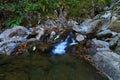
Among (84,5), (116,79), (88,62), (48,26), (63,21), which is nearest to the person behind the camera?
(116,79)

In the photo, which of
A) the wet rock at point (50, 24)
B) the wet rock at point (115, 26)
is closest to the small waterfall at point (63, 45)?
the wet rock at point (115, 26)

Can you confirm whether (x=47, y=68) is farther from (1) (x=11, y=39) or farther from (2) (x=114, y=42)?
(1) (x=11, y=39)

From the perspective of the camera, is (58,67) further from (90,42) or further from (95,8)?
(95,8)

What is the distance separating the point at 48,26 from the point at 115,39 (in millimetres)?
5240

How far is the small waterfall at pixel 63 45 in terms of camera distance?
29.0ft

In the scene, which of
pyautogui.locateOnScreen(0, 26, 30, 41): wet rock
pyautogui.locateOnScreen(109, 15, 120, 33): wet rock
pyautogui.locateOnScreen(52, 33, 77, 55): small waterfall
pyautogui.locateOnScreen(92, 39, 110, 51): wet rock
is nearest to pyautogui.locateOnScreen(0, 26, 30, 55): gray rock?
pyautogui.locateOnScreen(0, 26, 30, 41): wet rock

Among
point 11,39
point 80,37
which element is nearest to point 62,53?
point 80,37

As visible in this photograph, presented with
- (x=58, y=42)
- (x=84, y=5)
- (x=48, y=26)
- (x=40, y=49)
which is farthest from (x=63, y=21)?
(x=40, y=49)

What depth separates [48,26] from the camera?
13.1 meters

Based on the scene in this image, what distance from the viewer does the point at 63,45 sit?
947cm

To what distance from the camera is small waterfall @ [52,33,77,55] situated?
348 inches

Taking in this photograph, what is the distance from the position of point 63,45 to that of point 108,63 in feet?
10.2

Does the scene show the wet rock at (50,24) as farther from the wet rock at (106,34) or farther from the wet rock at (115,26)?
the wet rock at (106,34)

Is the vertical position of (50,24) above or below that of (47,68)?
below
